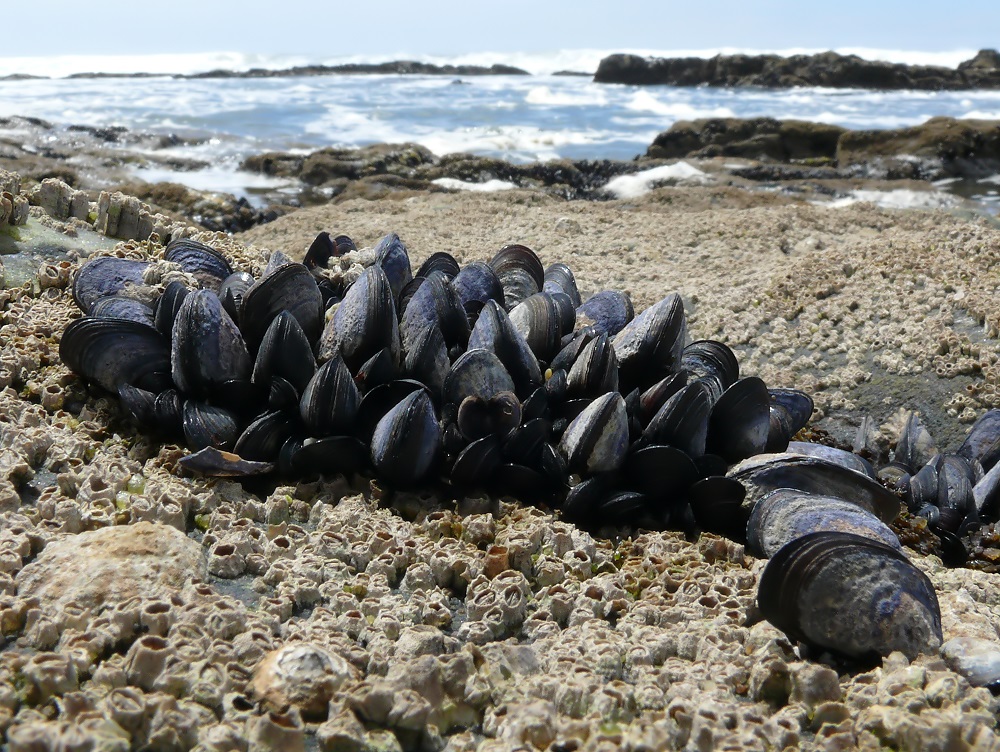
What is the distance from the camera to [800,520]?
2.71 metres

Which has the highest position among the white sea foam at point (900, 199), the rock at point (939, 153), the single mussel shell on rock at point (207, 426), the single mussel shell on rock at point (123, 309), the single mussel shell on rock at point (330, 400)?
the rock at point (939, 153)

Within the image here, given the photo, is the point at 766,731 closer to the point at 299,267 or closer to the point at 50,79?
the point at 299,267

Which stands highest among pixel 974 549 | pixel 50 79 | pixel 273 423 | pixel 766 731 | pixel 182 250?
pixel 50 79

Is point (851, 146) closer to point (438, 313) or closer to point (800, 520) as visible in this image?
point (438, 313)

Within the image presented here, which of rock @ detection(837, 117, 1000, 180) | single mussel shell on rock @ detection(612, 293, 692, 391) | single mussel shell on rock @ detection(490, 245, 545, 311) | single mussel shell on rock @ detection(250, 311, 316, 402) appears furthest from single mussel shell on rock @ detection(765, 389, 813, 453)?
rock @ detection(837, 117, 1000, 180)

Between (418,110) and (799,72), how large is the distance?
2821 cm

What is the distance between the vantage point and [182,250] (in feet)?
13.9

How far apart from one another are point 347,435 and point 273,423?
276 millimetres

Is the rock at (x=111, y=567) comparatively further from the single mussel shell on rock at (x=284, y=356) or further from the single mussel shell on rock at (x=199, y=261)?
the single mussel shell on rock at (x=199, y=261)

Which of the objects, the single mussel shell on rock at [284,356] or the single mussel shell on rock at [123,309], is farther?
A: the single mussel shell on rock at [123,309]

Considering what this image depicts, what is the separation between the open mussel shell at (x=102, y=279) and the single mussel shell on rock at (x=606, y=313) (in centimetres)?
217

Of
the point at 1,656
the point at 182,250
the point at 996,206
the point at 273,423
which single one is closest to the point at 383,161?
the point at 996,206

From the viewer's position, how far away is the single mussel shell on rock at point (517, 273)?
14.6 ft

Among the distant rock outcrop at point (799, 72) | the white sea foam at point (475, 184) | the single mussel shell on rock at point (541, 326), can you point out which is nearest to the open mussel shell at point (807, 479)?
the single mussel shell on rock at point (541, 326)
